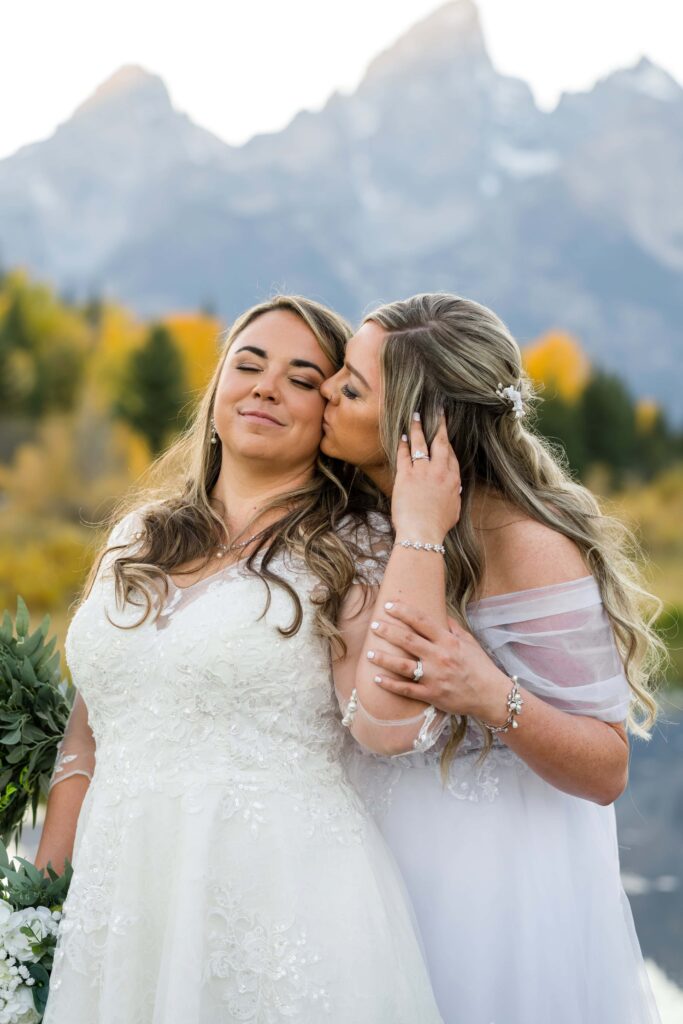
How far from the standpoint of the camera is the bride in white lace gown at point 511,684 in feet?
8.88

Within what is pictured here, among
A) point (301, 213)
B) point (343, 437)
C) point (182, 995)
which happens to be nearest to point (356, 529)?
point (343, 437)

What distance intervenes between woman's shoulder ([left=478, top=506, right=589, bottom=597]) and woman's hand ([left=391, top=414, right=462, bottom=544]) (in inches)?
6.0

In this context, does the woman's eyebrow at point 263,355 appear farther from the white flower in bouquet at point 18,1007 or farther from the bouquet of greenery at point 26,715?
the white flower in bouquet at point 18,1007

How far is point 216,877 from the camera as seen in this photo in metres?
2.46

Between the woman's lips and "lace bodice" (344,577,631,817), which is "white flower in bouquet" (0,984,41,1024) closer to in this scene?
"lace bodice" (344,577,631,817)

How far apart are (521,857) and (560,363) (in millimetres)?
25583

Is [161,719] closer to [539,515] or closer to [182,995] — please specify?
[182,995]

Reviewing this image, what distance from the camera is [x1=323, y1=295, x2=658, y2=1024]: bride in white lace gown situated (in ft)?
8.88

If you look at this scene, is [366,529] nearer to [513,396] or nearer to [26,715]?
[513,396]

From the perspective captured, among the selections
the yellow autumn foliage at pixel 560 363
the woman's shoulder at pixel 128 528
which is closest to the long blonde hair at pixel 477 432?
the woman's shoulder at pixel 128 528

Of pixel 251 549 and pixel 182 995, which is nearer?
pixel 182 995

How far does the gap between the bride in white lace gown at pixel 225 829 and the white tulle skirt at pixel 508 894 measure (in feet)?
0.74

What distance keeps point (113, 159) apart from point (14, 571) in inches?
722

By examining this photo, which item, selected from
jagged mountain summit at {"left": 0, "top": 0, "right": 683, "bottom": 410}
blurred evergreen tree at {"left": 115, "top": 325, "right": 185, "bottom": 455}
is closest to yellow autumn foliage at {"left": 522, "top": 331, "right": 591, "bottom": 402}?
jagged mountain summit at {"left": 0, "top": 0, "right": 683, "bottom": 410}
